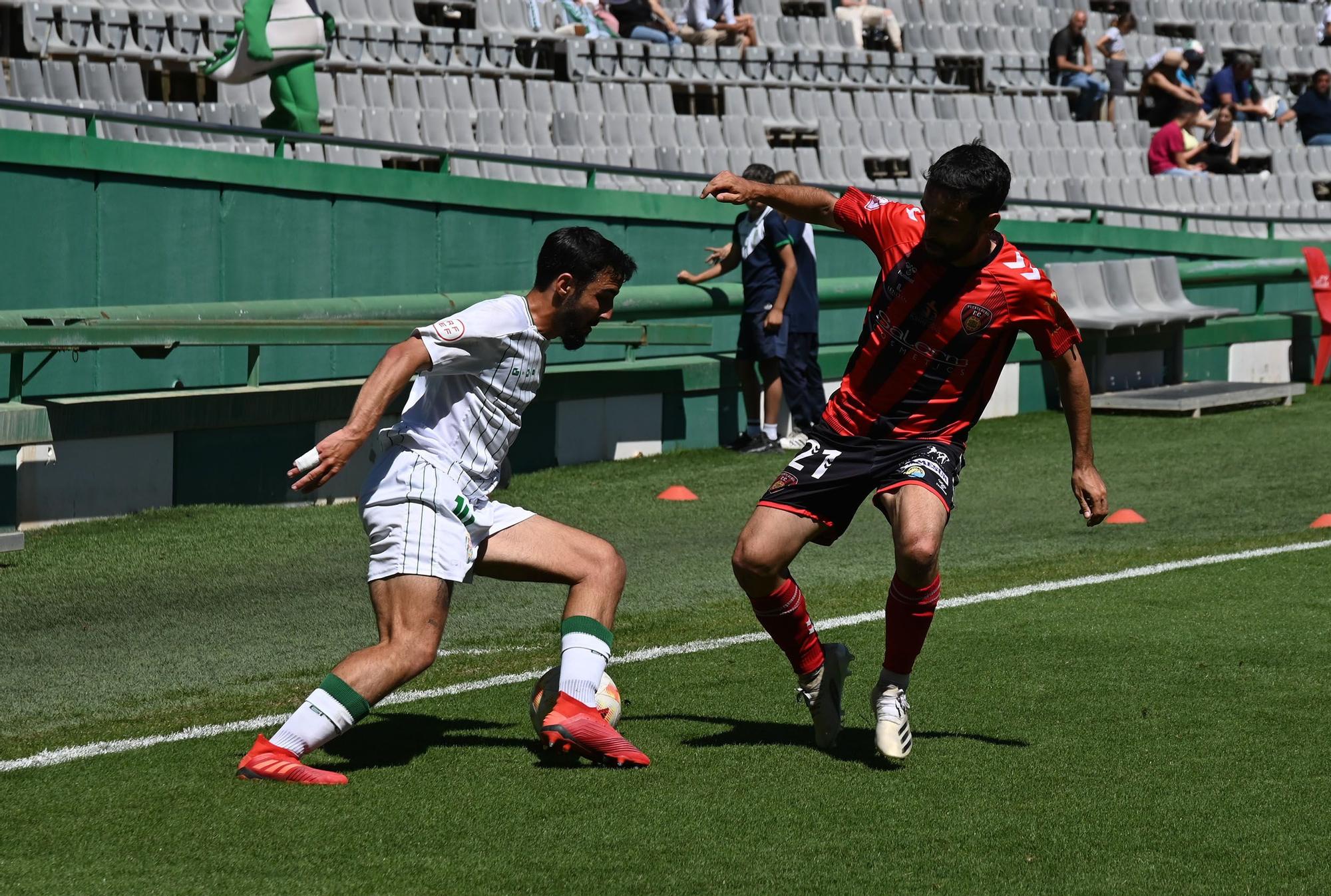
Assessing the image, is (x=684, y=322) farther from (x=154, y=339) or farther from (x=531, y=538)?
(x=531, y=538)

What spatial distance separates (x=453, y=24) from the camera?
19031 millimetres

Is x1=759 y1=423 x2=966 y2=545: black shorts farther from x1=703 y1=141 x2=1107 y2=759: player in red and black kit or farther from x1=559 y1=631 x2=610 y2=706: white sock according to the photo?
x1=559 y1=631 x2=610 y2=706: white sock

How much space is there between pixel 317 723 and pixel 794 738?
1515 millimetres

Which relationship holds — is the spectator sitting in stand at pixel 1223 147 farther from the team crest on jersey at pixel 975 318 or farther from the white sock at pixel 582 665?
the white sock at pixel 582 665

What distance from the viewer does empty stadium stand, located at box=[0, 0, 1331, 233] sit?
14797 mm

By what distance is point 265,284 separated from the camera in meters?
11.4

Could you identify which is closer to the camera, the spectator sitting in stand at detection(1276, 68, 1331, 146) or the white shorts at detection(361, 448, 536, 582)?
the white shorts at detection(361, 448, 536, 582)

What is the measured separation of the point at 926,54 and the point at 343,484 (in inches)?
573

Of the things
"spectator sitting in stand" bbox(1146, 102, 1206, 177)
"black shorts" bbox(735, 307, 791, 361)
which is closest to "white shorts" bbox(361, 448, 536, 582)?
"black shorts" bbox(735, 307, 791, 361)

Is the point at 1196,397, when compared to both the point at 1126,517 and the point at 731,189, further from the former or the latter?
the point at 731,189

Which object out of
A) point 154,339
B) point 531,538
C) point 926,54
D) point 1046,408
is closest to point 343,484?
point 154,339

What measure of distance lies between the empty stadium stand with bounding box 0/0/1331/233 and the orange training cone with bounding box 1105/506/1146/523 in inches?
207

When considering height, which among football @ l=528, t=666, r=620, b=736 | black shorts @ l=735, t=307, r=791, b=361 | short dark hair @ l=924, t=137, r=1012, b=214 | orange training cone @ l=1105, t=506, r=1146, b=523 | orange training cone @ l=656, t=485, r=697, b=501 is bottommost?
orange training cone @ l=656, t=485, r=697, b=501

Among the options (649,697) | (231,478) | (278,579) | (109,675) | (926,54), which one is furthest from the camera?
(926,54)
